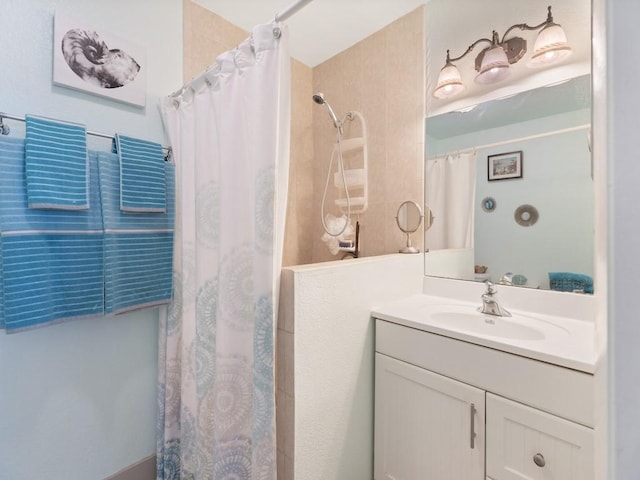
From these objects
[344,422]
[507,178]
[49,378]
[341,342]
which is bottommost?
[344,422]

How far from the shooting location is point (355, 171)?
72.3 inches

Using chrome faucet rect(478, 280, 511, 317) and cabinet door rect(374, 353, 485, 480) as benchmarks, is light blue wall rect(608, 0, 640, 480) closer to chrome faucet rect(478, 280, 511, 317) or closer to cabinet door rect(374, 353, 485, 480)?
cabinet door rect(374, 353, 485, 480)

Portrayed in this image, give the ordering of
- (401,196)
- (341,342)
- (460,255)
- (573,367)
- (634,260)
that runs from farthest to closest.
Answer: (401,196)
(460,255)
(341,342)
(573,367)
(634,260)

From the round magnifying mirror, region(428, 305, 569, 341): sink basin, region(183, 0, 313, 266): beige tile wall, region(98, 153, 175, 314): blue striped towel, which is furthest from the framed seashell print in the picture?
region(428, 305, 569, 341): sink basin

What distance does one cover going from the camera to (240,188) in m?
1.04

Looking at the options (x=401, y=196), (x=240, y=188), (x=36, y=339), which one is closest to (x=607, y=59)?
(x=240, y=188)

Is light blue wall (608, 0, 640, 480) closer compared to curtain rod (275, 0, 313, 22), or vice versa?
light blue wall (608, 0, 640, 480)

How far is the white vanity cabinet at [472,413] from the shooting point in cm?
79

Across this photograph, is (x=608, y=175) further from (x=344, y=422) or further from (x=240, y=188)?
(x=344, y=422)

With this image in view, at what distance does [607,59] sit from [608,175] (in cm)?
11

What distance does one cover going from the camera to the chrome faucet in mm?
1214

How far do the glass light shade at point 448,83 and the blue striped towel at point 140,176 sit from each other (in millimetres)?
1455

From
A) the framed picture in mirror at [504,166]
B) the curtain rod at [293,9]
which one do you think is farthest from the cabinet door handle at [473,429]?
the curtain rod at [293,9]

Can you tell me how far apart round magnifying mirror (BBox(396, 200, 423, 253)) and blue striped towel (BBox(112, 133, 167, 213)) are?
1.25 metres
